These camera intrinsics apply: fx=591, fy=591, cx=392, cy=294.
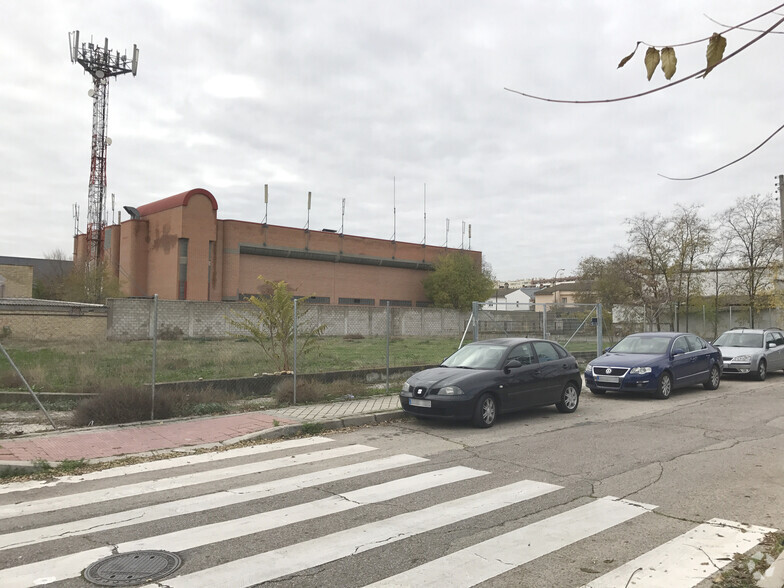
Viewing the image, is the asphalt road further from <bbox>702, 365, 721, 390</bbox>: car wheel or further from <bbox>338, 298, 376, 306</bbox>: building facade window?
<bbox>338, 298, 376, 306</bbox>: building facade window

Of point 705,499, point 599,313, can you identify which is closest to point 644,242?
point 599,313

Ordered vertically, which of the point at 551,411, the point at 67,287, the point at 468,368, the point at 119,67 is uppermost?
the point at 119,67

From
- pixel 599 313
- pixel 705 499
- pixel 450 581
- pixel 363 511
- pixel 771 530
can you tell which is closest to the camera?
pixel 450 581

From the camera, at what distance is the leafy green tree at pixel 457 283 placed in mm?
59750

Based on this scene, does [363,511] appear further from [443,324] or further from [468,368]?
[443,324]

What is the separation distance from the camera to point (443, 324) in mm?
42250

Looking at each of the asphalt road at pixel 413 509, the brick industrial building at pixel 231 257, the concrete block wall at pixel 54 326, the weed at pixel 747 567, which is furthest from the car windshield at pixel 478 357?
the brick industrial building at pixel 231 257

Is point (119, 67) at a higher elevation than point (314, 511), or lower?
higher

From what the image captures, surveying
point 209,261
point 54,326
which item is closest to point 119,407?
point 54,326

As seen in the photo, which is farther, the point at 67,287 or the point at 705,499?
the point at 67,287

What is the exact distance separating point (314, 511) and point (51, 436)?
565 centimetres

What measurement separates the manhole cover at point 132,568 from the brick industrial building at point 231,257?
40.4m

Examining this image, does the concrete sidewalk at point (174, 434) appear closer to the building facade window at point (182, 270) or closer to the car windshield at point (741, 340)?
the car windshield at point (741, 340)

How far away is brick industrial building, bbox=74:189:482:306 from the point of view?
4616 cm
